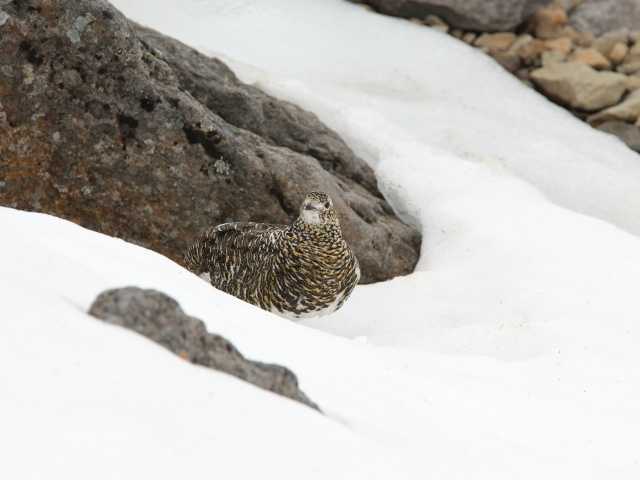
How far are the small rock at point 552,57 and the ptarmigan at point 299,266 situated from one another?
7675 mm

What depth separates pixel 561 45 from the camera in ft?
40.1

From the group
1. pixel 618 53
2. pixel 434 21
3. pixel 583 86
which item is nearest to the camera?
pixel 583 86

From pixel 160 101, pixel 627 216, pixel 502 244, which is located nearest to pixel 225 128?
pixel 160 101

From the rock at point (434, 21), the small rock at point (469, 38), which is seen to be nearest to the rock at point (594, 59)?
the small rock at point (469, 38)

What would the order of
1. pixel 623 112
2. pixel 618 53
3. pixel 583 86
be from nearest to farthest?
pixel 623 112, pixel 583 86, pixel 618 53

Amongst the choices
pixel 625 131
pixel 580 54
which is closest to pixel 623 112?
pixel 625 131

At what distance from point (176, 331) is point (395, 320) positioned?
13.3ft

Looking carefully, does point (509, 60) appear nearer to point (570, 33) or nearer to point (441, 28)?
point (441, 28)

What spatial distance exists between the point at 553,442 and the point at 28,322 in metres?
2.51

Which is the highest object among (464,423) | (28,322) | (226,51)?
(28,322)

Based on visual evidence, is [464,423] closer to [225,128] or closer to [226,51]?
[225,128]

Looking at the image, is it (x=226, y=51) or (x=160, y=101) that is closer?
(x=160, y=101)

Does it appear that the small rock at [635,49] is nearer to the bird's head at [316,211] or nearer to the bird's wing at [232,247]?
the bird's wing at [232,247]

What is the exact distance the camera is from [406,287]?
682cm
